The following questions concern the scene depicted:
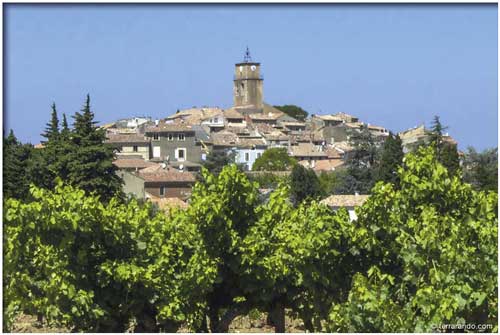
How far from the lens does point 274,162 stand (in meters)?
87.6

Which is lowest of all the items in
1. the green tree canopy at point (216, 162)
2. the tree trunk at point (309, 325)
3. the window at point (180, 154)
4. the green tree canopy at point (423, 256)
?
the tree trunk at point (309, 325)

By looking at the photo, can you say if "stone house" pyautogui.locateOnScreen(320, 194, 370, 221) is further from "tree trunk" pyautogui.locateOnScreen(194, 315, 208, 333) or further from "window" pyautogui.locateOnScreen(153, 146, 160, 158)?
"window" pyautogui.locateOnScreen(153, 146, 160, 158)

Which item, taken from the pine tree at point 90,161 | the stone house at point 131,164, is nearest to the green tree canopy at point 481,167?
the pine tree at point 90,161

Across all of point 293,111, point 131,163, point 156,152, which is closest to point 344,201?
point 131,163

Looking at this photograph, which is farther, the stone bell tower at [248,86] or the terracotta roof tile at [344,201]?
the stone bell tower at [248,86]

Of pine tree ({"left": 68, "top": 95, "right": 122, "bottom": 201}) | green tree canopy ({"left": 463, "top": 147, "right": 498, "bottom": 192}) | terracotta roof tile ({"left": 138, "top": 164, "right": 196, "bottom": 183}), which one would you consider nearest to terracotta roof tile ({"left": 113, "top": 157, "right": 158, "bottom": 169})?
terracotta roof tile ({"left": 138, "top": 164, "right": 196, "bottom": 183})

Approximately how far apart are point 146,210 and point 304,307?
7.26ft

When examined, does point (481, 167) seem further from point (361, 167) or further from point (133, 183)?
point (133, 183)

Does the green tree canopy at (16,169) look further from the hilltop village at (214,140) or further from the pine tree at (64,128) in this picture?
the hilltop village at (214,140)

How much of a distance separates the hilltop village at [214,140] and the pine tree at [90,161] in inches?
872

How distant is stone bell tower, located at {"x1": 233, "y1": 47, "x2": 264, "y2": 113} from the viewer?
144750mm

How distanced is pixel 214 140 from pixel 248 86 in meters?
42.2

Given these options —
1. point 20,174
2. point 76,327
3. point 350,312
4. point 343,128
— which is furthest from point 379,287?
point 343,128

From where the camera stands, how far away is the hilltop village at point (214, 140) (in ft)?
238
